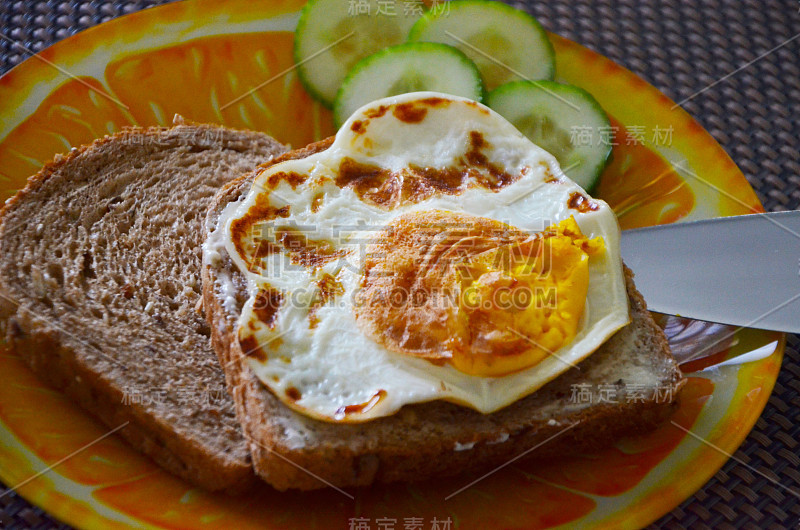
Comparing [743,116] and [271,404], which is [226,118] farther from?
[743,116]

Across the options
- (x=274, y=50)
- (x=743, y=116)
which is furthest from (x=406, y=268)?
(x=743, y=116)

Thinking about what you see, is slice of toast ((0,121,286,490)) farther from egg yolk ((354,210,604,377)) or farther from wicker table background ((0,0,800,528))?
wicker table background ((0,0,800,528))

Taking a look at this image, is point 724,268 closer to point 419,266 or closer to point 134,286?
point 419,266

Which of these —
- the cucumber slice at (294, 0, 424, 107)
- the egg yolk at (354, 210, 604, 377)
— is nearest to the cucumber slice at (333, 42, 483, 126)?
the cucumber slice at (294, 0, 424, 107)

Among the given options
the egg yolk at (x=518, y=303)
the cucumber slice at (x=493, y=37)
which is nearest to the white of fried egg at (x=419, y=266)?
the egg yolk at (x=518, y=303)

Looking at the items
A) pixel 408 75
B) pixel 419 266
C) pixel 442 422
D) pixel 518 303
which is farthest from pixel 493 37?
pixel 442 422

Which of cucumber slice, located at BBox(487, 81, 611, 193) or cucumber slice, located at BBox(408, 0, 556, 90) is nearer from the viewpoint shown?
cucumber slice, located at BBox(487, 81, 611, 193)
